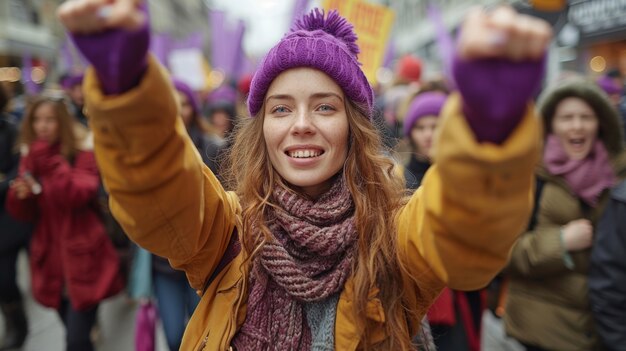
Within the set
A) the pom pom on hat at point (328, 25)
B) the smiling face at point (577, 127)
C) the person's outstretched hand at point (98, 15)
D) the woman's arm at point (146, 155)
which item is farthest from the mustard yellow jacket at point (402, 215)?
→ the smiling face at point (577, 127)

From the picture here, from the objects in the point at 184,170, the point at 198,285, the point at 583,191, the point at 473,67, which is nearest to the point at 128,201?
the point at 184,170

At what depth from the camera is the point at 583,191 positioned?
2672mm

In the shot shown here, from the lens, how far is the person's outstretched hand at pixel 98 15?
100 centimetres

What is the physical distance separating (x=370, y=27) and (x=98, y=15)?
5100 millimetres

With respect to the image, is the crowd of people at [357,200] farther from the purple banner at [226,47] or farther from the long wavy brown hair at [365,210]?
the purple banner at [226,47]

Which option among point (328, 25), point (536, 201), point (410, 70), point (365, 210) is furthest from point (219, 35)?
point (365, 210)

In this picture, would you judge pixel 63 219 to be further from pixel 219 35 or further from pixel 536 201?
pixel 219 35

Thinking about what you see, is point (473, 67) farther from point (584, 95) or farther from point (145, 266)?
point (145, 266)

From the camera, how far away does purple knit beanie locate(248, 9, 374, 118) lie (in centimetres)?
168

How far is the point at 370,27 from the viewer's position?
584 cm

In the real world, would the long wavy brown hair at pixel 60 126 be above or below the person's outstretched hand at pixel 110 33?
below

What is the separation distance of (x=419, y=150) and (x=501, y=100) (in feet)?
8.77

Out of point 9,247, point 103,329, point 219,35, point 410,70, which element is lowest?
point 103,329

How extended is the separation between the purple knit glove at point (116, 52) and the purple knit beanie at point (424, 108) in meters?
2.71
